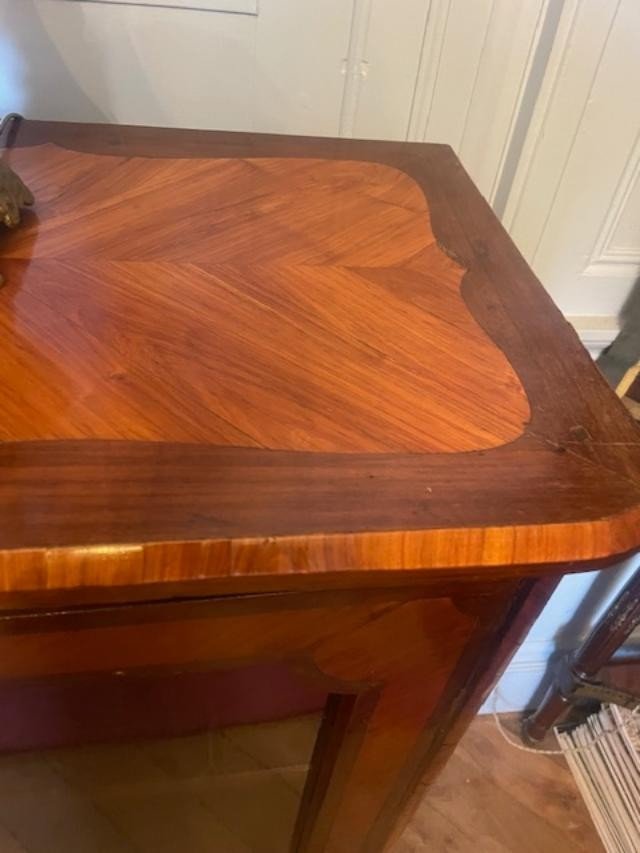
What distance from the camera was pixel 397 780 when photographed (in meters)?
0.70

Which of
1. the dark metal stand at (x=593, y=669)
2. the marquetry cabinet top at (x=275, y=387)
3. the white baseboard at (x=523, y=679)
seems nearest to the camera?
the marquetry cabinet top at (x=275, y=387)

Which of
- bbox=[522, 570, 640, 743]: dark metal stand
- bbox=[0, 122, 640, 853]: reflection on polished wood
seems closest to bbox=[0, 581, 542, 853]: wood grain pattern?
bbox=[0, 122, 640, 853]: reflection on polished wood

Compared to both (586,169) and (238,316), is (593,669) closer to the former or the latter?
(586,169)

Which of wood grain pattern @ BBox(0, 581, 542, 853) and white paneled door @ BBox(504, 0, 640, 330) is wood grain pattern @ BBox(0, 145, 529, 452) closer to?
wood grain pattern @ BBox(0, 581, 542, 853)

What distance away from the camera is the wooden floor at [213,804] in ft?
3.54

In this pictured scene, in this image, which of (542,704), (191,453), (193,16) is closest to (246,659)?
(191,453)

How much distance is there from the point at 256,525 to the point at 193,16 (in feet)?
2.00

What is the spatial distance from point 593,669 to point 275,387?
0.80 meters

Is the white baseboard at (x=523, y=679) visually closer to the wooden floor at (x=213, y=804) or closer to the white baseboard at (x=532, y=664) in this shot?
the white baseboard at (x=532, y=664)

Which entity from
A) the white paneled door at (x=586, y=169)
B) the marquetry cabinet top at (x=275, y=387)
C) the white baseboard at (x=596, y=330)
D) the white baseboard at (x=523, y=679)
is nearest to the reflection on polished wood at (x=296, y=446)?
the marquetry cabinet top at (x=275, y=387)

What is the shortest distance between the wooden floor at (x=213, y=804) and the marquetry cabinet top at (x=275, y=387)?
72 cm

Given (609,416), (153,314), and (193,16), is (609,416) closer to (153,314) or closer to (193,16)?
(153,314)

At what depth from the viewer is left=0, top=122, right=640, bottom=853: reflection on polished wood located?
0.42 m

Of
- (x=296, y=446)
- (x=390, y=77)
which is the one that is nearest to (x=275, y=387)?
(x=296, y=446)
